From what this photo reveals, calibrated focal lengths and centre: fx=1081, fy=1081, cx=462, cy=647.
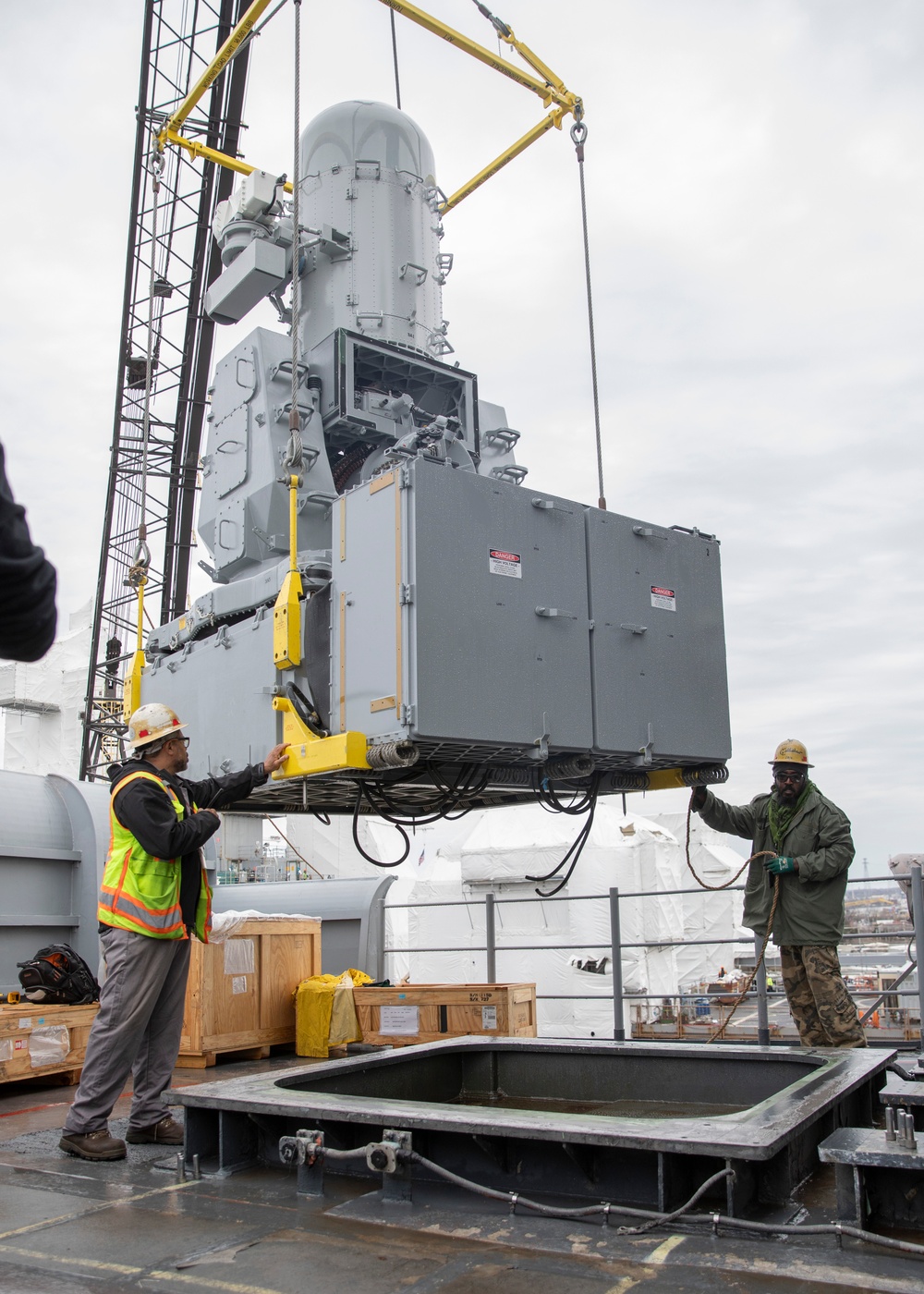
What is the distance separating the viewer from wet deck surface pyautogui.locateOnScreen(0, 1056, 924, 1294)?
2807 mm

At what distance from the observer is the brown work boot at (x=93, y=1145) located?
14.6ft

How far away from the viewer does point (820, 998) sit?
5.89 m

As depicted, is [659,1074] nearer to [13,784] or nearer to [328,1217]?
[328,1217]

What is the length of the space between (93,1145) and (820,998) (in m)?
3.76

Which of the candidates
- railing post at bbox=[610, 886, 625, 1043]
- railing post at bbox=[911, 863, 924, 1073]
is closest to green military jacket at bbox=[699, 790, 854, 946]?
Result: railing post at bbox=[911, 863, 924, 1073]

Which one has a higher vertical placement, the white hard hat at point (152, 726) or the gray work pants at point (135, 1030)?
the white hard hat at point (152, 726)

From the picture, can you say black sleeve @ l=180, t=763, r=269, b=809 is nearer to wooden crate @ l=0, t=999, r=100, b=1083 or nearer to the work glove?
wooden crate @ l=0, t=999, r=100, b=1083

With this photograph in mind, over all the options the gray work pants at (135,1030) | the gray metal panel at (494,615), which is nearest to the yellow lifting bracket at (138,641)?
the gray work pants at (135,1030)

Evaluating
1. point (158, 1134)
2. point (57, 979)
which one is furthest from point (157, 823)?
point (57, 979)

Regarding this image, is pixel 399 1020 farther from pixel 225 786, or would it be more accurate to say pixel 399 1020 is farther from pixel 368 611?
pixel 368 611

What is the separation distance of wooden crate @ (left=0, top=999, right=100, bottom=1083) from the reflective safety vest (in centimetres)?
205

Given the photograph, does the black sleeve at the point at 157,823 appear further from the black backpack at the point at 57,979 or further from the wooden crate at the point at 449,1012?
the wooden crate at the point at 449,1012

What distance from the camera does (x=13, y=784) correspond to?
8414 millimetres

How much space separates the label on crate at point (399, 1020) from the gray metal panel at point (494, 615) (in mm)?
3485
